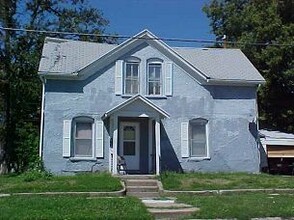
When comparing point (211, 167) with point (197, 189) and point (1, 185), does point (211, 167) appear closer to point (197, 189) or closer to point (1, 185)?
point (197, 189)

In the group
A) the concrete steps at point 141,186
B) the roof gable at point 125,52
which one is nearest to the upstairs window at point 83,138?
the roof gable at point 125,52

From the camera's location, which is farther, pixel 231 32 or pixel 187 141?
pixel 231 32

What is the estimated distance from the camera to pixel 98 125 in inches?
856

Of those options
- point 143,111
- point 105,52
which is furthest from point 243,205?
point 105,52

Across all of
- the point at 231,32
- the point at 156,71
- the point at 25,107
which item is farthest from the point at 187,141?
the point at 231,32

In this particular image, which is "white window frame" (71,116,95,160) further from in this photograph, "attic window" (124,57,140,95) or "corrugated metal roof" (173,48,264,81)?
"corrugated metal roof" (173,48,264,81)

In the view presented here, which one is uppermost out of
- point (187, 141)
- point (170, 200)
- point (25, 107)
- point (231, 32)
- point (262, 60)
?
point (231, 32)

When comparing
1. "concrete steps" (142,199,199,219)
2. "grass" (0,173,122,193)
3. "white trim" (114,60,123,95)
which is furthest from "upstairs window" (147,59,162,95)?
"concrete steps" (142,199,199,219)

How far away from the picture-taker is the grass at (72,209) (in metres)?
11.7

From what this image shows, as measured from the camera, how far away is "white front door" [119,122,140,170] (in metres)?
22.3

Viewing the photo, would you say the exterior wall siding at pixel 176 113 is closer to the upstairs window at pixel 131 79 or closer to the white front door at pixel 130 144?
the upstairs window at pixel 131 79

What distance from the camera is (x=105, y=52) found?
78.4 ft

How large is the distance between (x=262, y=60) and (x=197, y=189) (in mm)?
16763

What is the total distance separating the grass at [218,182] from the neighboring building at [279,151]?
470cm
